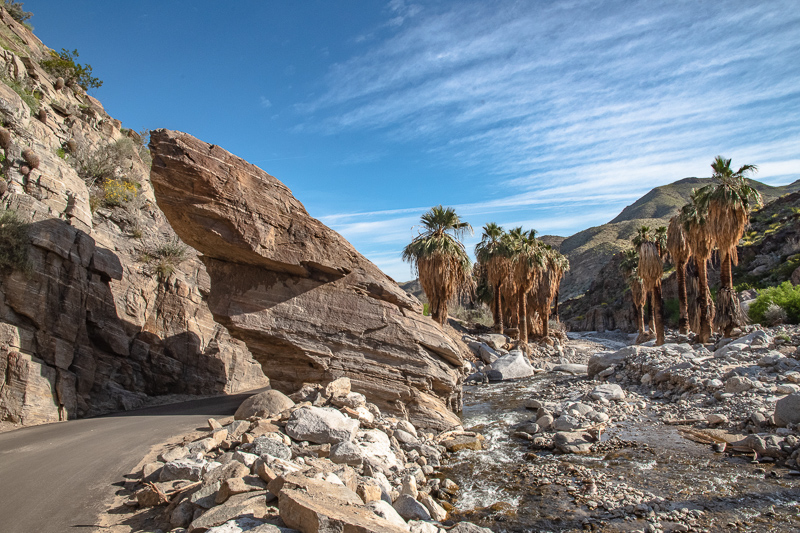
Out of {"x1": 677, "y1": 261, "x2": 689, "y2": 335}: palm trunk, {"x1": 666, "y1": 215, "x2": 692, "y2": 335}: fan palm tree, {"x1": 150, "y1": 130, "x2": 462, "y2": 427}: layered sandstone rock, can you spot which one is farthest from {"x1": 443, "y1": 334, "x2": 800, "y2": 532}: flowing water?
{"x1": 677, "y1": 261, "x2": 689, "y2": 335}: palm trunk

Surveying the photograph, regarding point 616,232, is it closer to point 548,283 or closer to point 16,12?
point 548,283

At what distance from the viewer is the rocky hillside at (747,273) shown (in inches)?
1727

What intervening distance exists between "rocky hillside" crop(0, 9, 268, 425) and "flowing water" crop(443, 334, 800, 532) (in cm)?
1063

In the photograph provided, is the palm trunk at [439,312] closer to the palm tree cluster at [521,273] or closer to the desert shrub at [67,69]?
the palm tree cluster at [521,273]

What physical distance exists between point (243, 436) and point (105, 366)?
355 inches

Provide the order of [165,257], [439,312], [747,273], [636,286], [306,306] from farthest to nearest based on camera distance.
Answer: [747,273], [636,286], [439,312], [165,257], [306,306]

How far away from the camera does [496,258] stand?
3531 centimetres

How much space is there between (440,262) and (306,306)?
14.5 metres

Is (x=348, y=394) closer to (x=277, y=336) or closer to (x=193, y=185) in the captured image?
(x=277, y=336)

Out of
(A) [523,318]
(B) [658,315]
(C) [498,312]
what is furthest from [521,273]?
(B) [658,315]

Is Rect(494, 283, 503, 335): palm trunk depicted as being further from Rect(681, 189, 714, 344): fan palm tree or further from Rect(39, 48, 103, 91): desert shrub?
Rect(39, 48, 103, 91): desert shrub

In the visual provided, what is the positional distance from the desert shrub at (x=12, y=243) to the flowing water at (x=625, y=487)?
1191cm

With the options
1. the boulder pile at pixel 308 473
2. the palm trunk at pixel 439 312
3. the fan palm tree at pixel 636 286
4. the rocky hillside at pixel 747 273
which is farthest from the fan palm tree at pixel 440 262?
the rocky hillside at pixel 747 273

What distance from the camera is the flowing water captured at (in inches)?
259
